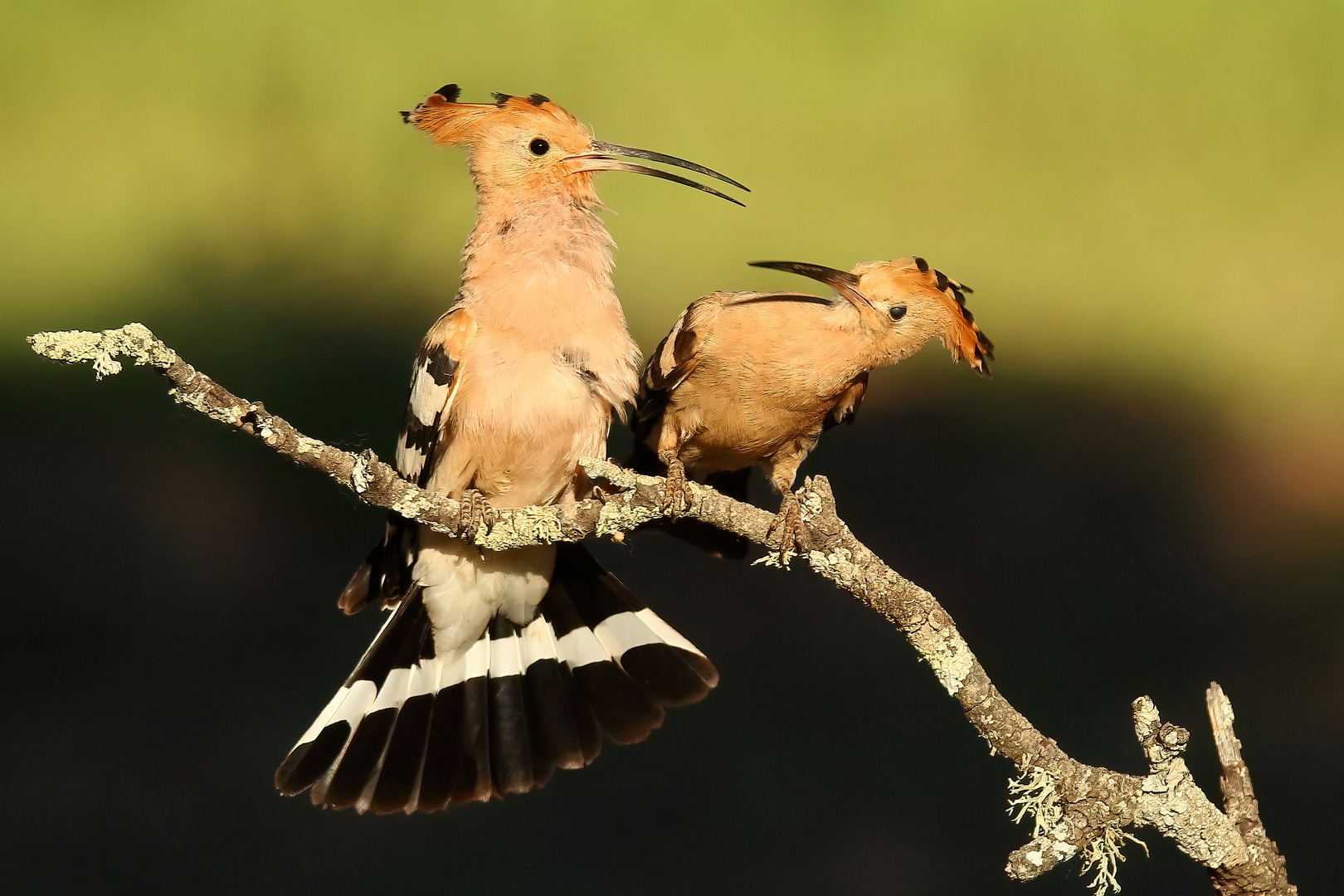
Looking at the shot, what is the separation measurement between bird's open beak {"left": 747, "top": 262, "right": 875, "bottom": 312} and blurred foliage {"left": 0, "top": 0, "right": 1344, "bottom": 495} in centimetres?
224

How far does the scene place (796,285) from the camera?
4.85m

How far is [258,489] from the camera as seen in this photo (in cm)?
476

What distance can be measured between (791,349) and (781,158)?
2940 mm

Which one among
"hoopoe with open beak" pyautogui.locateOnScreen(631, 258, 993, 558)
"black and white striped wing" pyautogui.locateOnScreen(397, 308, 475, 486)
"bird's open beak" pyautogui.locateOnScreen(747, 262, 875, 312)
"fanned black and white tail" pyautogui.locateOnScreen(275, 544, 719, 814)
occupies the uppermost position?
"bird's open beak" pyautogui.locateOnScreen(747, 262, 875, 312)

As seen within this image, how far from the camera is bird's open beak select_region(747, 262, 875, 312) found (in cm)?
265

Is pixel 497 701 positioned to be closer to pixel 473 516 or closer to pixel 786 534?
pixel 473 516

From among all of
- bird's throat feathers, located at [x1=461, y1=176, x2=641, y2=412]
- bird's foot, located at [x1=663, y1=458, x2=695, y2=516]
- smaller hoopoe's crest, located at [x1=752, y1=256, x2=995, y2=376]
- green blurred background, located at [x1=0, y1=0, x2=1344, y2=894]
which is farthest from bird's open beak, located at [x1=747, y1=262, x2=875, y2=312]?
green blurred background, located at [x1=0, y1=0, x2=1344, y2=894]

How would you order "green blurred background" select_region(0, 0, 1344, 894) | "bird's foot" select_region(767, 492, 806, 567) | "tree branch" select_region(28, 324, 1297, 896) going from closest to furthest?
"tree branch" select_region(28, 324, 1297, 896), "bird's foot" select_region(767, 492, 806, 567), "green blurred background" select_region(0, 0, 1344, 894)

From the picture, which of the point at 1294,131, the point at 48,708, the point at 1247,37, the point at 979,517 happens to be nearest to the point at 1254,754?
the point at 979,517

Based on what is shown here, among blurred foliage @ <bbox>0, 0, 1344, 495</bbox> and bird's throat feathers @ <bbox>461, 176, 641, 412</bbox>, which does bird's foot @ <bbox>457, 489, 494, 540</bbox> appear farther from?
blurred foliage @ <bbox>0, 0, 1344, 495</bbox>

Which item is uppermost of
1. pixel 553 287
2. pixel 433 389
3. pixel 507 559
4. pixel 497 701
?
pixel 553 287

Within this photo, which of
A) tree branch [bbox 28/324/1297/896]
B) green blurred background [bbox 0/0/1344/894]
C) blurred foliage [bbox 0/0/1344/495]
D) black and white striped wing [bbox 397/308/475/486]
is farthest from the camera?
blurred foliage [bbox 0/0/1344/495]

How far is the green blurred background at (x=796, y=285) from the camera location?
4.29m

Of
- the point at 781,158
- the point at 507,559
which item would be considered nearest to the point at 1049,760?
the point at 507,559
